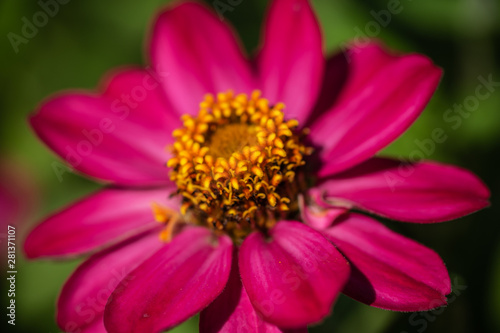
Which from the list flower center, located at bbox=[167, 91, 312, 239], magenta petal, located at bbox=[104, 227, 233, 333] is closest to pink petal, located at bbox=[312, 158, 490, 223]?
flower center, located at bbox=[167, 91, 312, 239]

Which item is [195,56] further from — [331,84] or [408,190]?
[408,190]

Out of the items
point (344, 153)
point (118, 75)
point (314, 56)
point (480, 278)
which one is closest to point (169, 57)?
point (118, 75)

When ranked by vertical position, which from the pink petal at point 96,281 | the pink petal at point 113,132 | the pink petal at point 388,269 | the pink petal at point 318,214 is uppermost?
the pink petal at point 113,132

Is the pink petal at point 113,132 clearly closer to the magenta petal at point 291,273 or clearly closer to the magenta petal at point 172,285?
the magenta petal at point 172,285

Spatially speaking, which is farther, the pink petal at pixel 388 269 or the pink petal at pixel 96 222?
the pink petal at pixel 96 222

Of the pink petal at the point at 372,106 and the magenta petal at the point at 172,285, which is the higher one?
the pink petal at the point at 372,106

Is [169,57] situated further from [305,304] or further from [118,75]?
[305,304]

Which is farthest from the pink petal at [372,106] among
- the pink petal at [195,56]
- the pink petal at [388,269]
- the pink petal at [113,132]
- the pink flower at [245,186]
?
the pink petal at [113,132]
